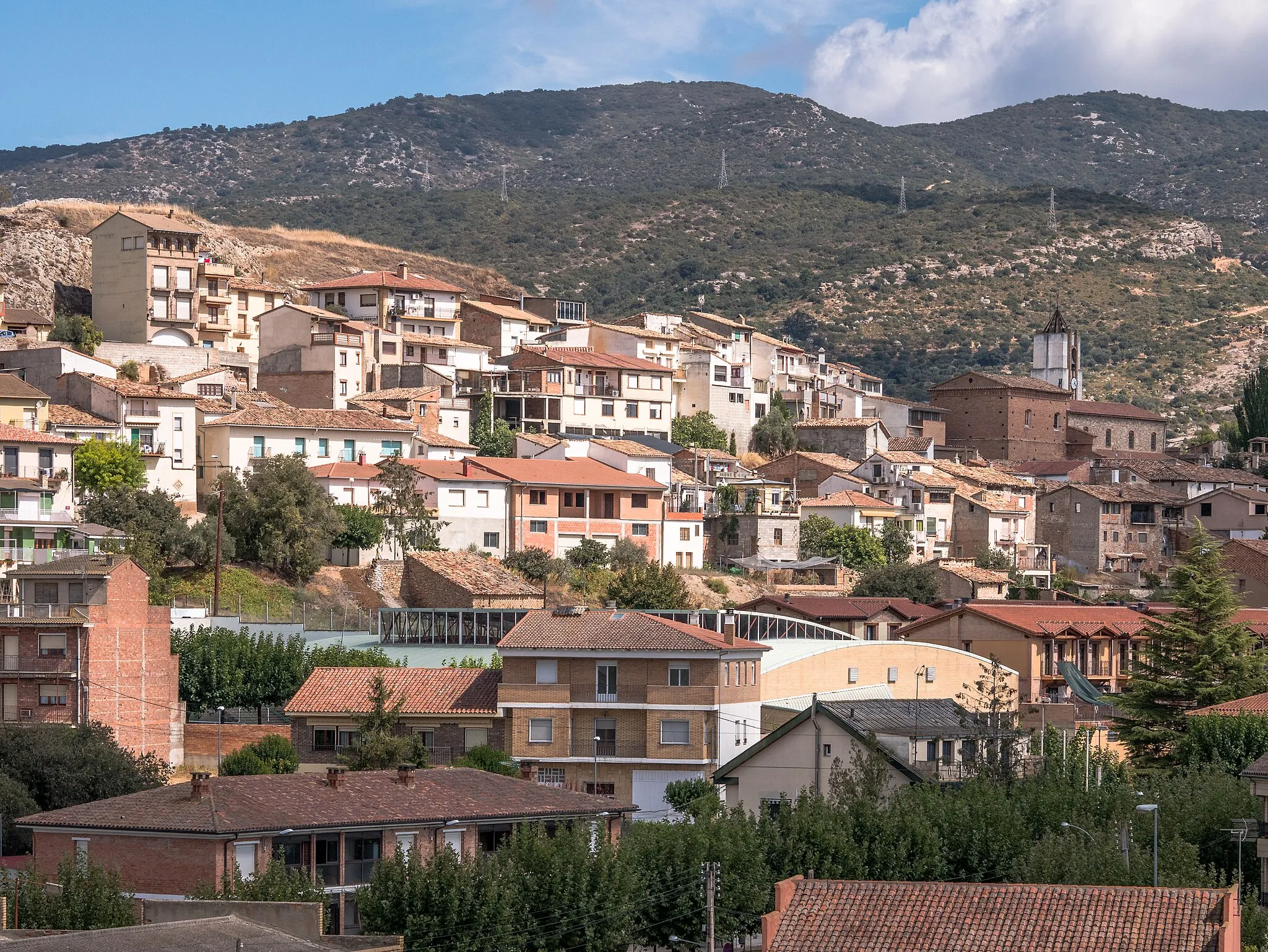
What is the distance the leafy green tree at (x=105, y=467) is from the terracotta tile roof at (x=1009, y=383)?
214 ft

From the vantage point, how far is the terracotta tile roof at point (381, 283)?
→ 379ft

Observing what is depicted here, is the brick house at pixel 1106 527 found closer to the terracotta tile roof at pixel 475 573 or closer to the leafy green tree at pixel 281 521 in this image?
the terracotta tile roof at pixel 475 573

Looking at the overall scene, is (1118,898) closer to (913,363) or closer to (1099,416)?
(1099,416)

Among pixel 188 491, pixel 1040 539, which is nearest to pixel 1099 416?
pixel 1040 539

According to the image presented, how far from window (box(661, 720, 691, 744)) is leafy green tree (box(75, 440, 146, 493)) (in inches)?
1156

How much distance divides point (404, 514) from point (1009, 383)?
5772 centimetres

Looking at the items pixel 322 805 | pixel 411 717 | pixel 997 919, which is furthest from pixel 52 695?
pixel 997 919

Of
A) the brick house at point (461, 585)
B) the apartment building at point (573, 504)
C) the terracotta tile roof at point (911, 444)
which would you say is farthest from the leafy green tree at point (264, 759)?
the terracotta tile roof at point (911, 444)

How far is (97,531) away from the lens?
80562 mm

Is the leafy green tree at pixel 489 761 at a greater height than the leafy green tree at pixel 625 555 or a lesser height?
lesser

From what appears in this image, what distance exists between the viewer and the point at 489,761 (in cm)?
6275

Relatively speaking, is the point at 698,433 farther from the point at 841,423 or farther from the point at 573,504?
the point at 573,504

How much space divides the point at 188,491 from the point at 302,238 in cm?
6033

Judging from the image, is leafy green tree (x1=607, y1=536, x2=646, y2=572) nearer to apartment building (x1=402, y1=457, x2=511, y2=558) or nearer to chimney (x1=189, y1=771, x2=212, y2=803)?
apartment building (x1=402, y1=457, x2=511, y2=558)
